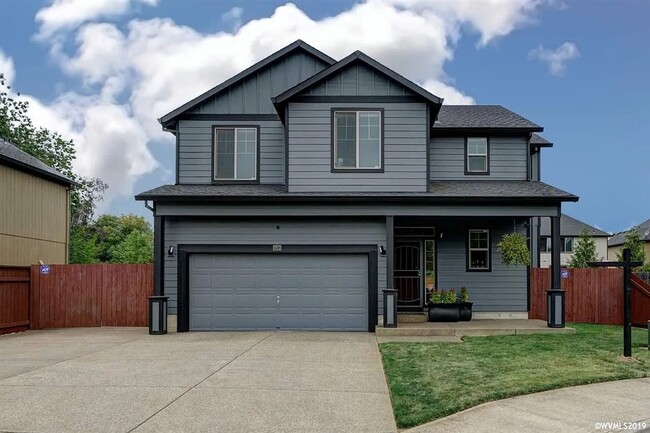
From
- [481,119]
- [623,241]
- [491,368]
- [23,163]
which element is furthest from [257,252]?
[623,241]

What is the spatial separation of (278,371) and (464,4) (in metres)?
11.6

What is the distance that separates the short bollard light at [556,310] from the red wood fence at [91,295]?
1037 centimetres

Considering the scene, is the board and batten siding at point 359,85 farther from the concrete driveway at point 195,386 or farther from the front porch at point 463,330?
the concrete driveway at point 195,386

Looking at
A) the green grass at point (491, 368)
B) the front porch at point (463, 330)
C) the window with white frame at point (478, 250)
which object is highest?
the window with white frame at point (478, 250)

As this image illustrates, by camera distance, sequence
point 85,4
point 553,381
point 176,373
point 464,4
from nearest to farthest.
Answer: point 553,381, point 176,373, point 464,4, point 85,4

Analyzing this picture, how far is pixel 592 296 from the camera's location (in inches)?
703

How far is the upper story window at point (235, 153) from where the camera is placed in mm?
16797

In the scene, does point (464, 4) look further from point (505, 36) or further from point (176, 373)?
point (176, 373)

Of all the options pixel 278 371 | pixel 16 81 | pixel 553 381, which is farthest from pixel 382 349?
pixel 16 81

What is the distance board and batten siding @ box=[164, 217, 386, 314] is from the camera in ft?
51.6

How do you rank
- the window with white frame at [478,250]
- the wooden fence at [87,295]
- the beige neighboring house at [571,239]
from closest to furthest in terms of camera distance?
1. the wooden fence at [87,295]
2. the window with white frame at [478,250]
3. the beige neighboring house at [571,239]

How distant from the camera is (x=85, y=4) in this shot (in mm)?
18812

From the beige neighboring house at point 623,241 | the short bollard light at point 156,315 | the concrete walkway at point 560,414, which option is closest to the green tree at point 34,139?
the short bollard light at point 156,315

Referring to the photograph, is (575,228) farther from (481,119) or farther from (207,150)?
(207,150)
